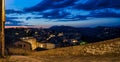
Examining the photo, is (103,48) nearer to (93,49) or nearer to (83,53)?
(93,49)

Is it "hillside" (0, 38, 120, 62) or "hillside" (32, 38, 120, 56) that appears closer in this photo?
"hillside" (0, 38, 120, 62)

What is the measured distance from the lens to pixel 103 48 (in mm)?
9578

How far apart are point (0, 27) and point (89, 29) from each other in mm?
28754

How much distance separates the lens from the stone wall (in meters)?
9.30

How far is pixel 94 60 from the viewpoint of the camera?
27.4 feet

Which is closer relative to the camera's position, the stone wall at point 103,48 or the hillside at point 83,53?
the hillside at point 83,53

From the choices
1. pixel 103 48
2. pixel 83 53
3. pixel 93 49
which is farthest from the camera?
pixel 83 53

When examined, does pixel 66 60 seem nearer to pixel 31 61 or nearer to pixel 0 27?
pixel 31 61

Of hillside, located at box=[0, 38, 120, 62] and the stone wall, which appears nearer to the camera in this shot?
hillside, located at box=[0, 38, 120, 62]

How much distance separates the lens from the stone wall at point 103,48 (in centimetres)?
930

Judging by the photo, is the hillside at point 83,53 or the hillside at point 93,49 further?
the hillside at point 93,49

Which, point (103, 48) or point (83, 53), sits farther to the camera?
point (83, 53)

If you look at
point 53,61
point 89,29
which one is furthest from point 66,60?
point 89,29

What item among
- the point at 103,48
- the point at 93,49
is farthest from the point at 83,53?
the point at 103,48
